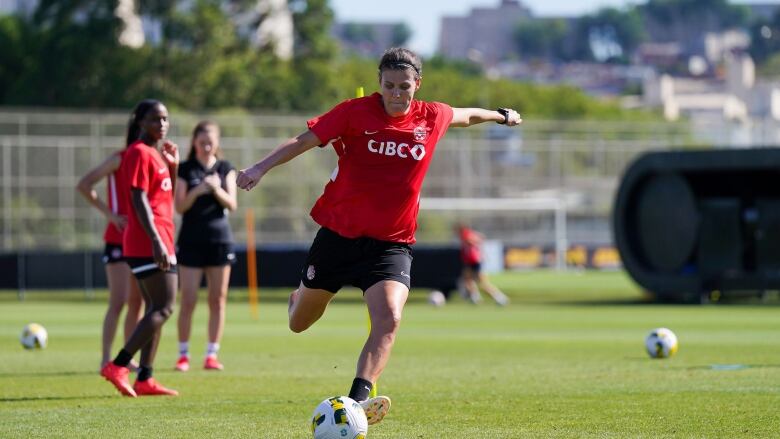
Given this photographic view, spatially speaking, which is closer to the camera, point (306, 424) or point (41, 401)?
point (306, 424)

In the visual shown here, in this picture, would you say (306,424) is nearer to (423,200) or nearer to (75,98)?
(423,200)

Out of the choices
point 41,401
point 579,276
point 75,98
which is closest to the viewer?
point 41,401

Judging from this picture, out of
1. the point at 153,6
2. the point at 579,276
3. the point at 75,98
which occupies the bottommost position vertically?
the point at 579,276

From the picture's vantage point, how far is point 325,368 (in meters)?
14.9

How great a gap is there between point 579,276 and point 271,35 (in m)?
33.3

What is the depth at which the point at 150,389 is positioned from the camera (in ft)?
39.6

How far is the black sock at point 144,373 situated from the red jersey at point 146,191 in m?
0.94

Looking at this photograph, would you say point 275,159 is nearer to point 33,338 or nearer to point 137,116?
point 137,116

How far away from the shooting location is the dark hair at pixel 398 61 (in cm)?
905

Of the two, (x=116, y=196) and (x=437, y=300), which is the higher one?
(x=116, y=196)

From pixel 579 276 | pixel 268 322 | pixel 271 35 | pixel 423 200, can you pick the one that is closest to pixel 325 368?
pixel 268 322

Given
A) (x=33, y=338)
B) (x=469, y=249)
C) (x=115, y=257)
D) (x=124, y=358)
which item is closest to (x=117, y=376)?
(x=124, y=358)

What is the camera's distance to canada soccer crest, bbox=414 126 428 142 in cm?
925

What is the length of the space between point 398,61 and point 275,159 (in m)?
0.96
